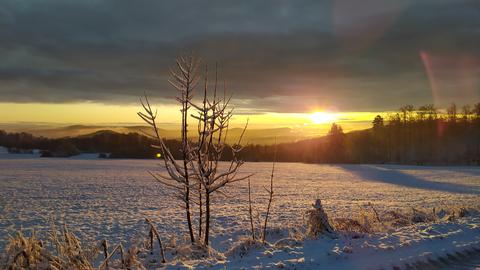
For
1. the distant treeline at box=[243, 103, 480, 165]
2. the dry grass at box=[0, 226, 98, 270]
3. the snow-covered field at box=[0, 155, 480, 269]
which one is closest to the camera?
the dry grass at box=[0, 226, 98, 270]

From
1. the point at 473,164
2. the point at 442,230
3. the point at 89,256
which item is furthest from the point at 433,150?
the point at 89,256

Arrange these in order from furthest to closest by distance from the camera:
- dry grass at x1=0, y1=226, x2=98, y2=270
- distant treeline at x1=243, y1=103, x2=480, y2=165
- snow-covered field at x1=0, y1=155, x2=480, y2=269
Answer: distant treeline at x1=243, y1=103, x2=480, y2=165, snow-covered field at x1=0, y1=155, x2=480, y2=269, dry grass at x1=0, y1=226, x2=98, y2=270

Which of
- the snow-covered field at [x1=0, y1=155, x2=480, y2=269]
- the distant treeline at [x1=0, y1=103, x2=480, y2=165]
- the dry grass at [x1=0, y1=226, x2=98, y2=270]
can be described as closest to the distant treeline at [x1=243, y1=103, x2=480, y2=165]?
the distant treeline at [x1=0, y1=103, x2=480, y2=165]

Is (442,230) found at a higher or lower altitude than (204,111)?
lower

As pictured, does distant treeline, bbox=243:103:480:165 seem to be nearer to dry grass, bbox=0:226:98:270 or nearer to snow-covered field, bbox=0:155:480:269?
snow-covered field, bbox=0:155:480:269

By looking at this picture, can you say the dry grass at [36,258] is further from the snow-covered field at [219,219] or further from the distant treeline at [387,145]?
the distant treeline at [387,145]

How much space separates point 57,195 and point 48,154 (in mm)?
85195

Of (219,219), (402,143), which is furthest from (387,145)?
(219,219)

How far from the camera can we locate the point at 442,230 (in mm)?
10328

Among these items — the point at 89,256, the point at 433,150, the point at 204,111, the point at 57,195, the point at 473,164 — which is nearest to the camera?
the point at 89,256

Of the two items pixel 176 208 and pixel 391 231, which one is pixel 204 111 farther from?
pixel 176 208

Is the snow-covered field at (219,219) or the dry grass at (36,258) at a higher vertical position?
the dry grass at (36,258)

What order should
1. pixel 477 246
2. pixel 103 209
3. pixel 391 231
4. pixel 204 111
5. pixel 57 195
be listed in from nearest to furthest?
pixel 204 111 → pixel 477 246 → pixel 391 231 → pixel 103 209 → pixel 57 195

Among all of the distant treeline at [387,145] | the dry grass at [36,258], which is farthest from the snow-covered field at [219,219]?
the distant treeline at [387,145]
